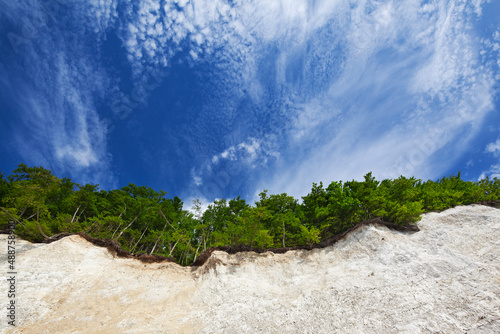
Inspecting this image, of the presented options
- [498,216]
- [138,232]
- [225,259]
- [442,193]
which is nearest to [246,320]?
[225,259]

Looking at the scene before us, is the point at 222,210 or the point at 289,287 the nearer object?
the point at 289,287

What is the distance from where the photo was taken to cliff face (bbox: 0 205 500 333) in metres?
9.02

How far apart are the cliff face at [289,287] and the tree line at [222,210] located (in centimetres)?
230

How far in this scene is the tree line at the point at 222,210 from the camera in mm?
15891

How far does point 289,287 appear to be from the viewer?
12289mm

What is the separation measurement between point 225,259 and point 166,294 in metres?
4.24

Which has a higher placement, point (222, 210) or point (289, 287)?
point (222, 210)

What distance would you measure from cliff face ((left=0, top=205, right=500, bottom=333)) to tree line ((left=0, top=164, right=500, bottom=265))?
2.30 meters

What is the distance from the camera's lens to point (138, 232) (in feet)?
75.4

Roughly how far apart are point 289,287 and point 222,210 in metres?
16.1

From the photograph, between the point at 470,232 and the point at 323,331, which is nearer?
the point at 323,331

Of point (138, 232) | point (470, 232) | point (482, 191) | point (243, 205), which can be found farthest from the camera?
point (243, 205)

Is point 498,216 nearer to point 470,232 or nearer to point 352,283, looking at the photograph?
point 470,232

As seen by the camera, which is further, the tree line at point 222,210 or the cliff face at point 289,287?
the tree line at point 222,210
